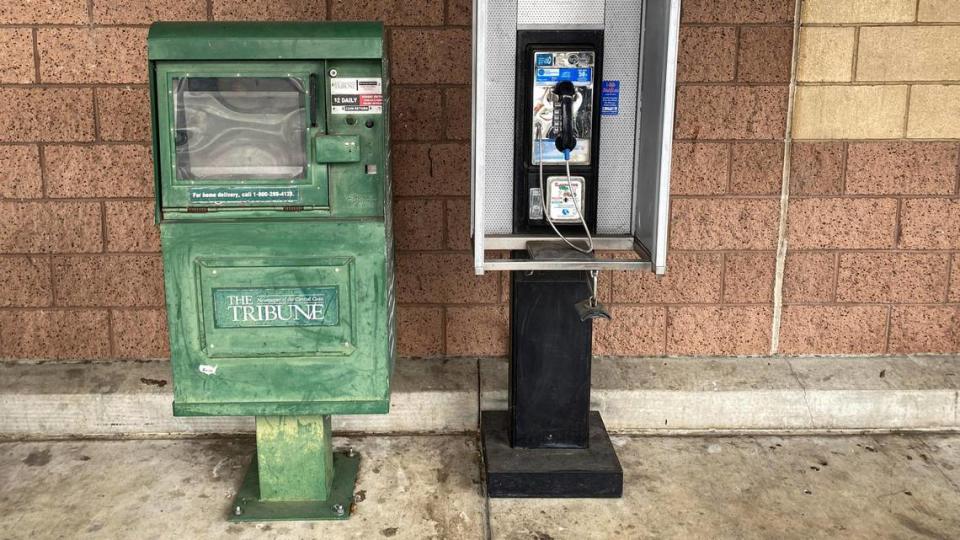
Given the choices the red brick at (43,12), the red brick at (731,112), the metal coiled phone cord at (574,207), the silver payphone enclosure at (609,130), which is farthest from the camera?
the red brick at (731,112)

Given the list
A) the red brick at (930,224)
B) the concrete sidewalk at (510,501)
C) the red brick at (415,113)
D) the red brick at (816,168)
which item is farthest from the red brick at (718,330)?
the red brick at (415,113)

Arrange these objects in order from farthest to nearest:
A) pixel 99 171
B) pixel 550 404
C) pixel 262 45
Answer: pixel 99 171
pixel 550 404
pixel 262 45

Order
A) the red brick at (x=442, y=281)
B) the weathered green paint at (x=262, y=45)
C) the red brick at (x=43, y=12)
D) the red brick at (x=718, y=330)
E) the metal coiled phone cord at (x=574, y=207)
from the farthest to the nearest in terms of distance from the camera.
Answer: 1. the red brick at (x=718, y=330)
2. the red brick at (x=442, y=281)
3. the red brick at (x=43, y=12)
4. the metal coiled phone cord at (x=574, y=207)
5. the weathered green paint at (x=262, y=45)

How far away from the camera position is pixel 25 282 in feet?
12.2

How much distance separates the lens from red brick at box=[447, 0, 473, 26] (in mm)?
3508

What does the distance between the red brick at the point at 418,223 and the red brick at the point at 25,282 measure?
4.69 feet

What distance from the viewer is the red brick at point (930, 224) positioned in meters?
3.73

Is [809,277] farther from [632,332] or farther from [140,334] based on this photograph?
[140,334]

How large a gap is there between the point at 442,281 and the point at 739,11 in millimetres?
1578

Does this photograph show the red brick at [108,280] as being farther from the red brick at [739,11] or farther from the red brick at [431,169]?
the red brick at [739,11]

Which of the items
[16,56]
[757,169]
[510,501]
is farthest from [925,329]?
[16,56]

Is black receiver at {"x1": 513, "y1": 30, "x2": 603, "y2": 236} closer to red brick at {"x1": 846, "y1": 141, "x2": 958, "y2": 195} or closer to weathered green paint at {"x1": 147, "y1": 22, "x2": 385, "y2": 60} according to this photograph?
weathered green paint at {"x1": 147, "y1": 22, "x2": 385, "y2": 60}

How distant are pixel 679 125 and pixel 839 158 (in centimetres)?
67

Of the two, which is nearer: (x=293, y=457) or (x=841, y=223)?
(x=293, y=457)
